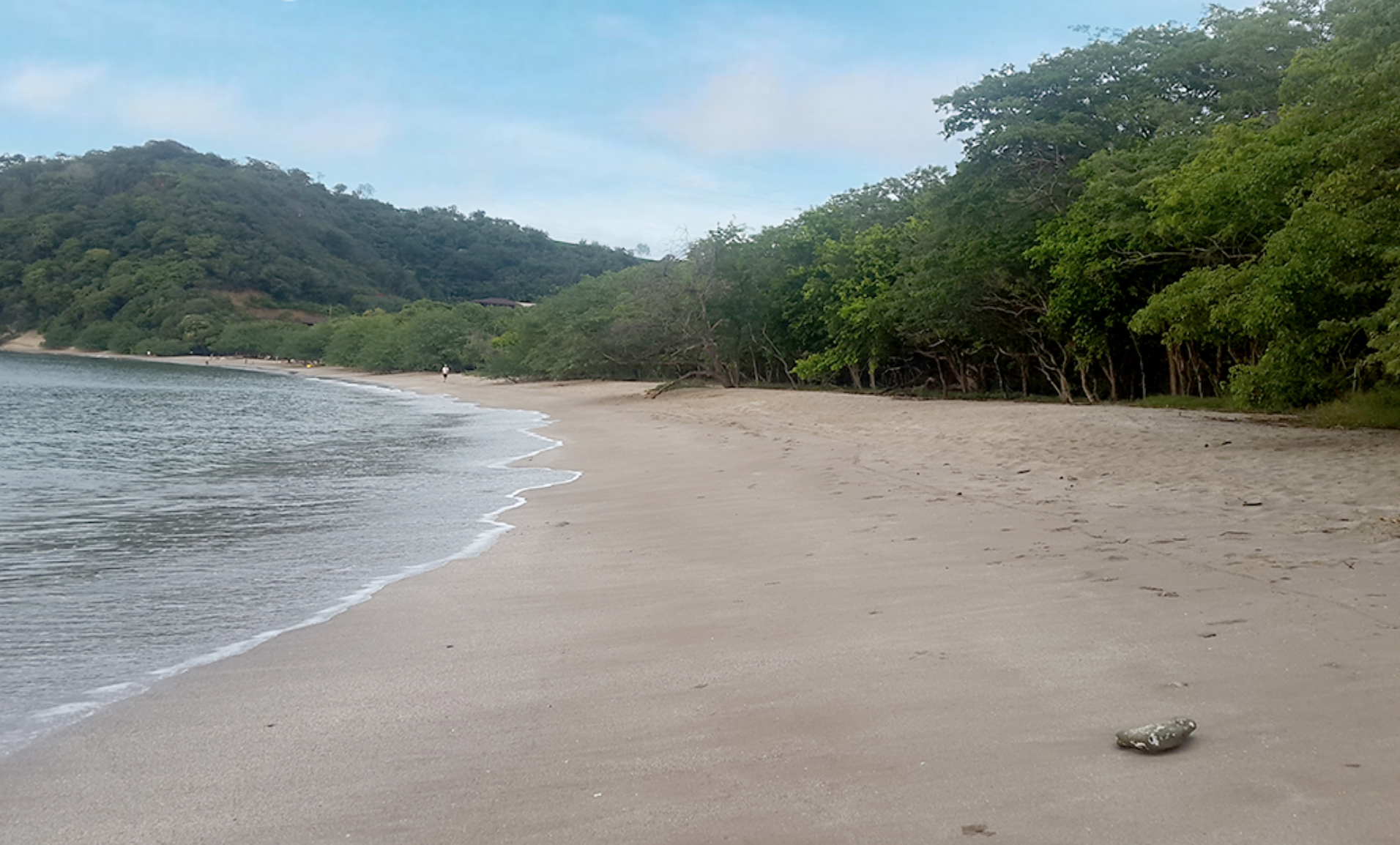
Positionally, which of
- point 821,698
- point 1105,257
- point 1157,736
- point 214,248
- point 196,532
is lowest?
point 196,532

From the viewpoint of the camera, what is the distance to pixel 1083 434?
1463 centimetres

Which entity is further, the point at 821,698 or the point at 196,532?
the point at 196,532

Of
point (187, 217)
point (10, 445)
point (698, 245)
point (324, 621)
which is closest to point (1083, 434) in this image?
point (324, 621)

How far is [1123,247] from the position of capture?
2280 cm

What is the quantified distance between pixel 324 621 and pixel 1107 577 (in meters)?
4.59

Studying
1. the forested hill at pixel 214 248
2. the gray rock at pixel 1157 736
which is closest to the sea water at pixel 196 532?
the gray rock at pixel 1157 736

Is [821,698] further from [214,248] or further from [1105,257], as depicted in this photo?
[214,248]

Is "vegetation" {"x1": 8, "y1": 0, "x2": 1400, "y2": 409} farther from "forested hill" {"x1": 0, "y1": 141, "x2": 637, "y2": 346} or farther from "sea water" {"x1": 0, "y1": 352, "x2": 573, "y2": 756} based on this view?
"forested hill" {"x1": 0, "y1": 141, "x2": 637, "y2": 346}

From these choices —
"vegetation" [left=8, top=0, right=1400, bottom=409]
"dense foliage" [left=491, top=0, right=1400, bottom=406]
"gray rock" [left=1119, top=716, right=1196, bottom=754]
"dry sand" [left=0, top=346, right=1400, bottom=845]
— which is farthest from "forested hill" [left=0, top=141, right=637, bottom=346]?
"gray rock" [left=1119, top=716, right=1196, bottom=754]

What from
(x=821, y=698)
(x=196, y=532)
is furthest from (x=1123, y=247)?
(x=821, y=698)

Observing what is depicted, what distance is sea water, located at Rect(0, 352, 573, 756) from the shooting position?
532 centimetres

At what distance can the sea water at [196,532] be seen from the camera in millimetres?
5324

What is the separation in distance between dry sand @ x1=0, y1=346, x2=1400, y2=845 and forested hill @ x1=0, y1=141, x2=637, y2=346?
441 ft

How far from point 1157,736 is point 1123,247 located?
2182 cm
